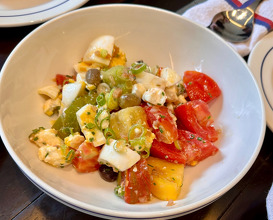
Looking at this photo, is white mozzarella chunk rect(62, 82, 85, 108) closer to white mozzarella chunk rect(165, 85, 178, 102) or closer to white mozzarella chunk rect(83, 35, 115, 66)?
white mozzarella chunk rect(83, 35, 115, 66)

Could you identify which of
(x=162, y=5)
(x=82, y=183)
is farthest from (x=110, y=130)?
(x=162, y=5)

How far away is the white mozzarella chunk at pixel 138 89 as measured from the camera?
1431 millimetres

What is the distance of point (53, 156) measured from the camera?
125 centimetres

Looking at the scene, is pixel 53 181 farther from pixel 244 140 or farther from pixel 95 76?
pixel 244 140

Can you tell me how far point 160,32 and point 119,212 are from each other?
1.14 meters

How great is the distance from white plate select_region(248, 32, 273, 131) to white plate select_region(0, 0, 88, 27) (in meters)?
1.10

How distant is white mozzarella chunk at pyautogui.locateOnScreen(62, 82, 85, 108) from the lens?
145cm

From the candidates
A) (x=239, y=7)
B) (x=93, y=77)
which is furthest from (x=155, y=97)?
(x=239, y=7)

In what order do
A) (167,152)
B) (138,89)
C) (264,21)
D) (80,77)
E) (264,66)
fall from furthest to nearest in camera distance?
(264,21)
(264,66)
(80,77)
(138,89)
(167,152)

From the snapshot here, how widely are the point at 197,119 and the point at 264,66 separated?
639mm

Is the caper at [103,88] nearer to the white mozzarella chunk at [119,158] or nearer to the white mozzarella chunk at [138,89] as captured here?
the white mozzarella chunk at [138,89]

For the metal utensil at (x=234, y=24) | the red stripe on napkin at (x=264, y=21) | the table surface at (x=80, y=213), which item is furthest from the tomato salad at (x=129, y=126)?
the red stripe on napkin at (x=264, y=21)

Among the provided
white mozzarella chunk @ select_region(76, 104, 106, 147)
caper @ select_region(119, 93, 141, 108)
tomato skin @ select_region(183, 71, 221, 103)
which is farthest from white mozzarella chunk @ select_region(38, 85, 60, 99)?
tomato skin @ select_region(183, 71, 221, 103)

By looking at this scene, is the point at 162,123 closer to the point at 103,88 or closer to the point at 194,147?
the point at 194,147
